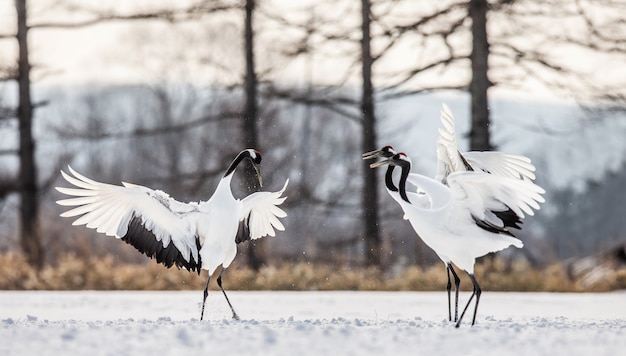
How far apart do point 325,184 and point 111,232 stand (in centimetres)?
2866

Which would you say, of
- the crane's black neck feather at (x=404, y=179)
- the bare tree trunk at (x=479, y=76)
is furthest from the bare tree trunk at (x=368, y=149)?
the crane's black neck feather at (x=404, y=179)

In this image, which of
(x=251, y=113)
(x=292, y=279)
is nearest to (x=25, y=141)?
(x=251, y=113)

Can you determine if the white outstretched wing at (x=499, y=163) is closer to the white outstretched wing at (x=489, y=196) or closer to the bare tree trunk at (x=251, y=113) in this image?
the white outstretched wing at (x=489, y=196)

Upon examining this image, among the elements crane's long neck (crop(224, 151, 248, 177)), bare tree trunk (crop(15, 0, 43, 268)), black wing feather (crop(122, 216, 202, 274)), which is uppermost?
bare tree trunk (crop(15, 0, 43, 268))

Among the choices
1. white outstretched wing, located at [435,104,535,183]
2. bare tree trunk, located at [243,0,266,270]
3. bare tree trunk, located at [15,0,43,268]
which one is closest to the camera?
white outstretched wing, located at [435,104,535,183]

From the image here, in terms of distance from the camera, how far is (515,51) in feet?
54.7

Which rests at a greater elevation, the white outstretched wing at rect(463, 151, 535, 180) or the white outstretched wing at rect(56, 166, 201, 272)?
the white outstretched wing at rect(463, 151, 535, 180)

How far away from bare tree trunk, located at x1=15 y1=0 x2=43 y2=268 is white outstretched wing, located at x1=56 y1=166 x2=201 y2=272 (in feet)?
29.1

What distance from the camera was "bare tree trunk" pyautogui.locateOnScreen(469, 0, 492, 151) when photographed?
53.4 ft

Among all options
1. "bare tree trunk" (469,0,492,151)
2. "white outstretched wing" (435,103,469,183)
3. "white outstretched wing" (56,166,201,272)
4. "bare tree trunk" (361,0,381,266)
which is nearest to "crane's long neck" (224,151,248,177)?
"white outstretched wing" (56,166,201,272)

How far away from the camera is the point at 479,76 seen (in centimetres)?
1633

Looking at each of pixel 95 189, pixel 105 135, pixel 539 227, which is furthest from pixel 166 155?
pixel 95 189

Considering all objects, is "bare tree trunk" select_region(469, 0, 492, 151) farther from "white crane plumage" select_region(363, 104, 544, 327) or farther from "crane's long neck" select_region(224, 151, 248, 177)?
"white crane plumage" select_region(363, 104, 544, 327)

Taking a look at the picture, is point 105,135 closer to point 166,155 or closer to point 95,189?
point 95,189
